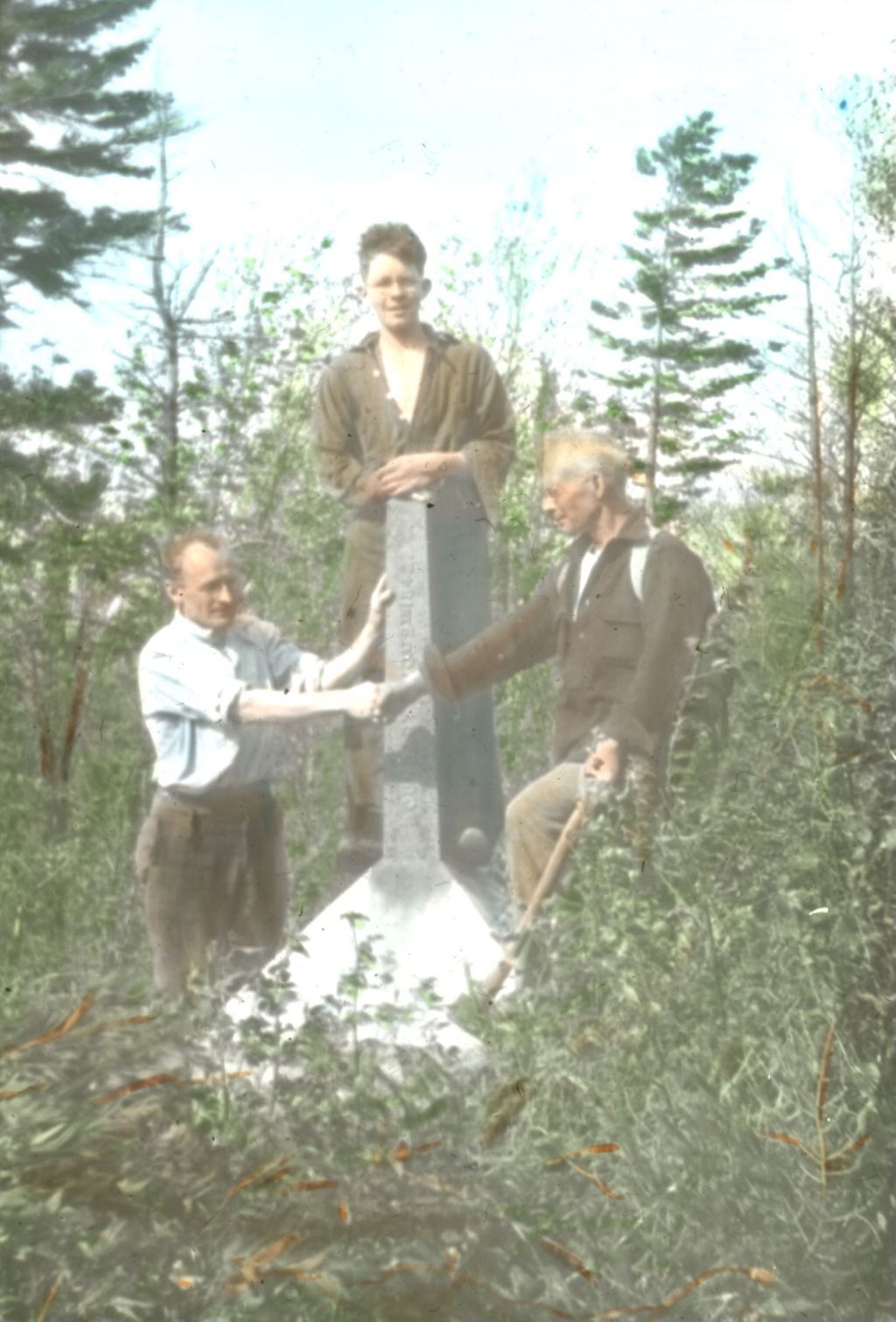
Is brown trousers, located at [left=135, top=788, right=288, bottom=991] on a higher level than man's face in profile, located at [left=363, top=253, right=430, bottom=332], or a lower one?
lower

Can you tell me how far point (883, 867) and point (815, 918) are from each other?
18cm

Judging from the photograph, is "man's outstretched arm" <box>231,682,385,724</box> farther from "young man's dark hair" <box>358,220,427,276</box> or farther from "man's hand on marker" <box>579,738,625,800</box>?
"young man's dark hair" <box>358,220,427,276</box>

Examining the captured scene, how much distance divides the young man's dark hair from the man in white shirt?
2.26 feet

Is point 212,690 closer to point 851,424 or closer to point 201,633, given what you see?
point 201,633

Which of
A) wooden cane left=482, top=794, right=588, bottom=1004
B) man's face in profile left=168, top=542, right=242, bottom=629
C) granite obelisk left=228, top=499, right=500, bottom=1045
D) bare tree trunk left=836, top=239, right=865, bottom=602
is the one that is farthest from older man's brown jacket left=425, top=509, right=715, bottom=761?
man's face in profile left=168, top=542, right=242, bottom=629

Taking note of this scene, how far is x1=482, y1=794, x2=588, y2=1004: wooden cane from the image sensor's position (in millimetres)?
4305

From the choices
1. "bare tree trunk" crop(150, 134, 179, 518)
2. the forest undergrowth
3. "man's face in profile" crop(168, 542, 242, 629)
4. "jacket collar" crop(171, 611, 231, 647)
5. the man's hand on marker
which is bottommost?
the forest undergrowth

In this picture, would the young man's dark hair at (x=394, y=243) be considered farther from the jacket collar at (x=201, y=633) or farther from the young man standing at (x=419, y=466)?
the jacket collar at (x=201, y=633)

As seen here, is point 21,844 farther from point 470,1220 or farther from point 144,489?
point 470,1220

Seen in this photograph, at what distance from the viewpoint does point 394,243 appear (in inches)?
171

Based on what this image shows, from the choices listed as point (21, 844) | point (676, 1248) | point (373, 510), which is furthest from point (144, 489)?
point (676, 1248)

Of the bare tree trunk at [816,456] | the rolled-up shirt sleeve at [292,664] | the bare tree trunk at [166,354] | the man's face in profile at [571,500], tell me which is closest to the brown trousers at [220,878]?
the rolled-up shirt sleeve at [292,664]

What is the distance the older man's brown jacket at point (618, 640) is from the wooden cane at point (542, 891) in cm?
13

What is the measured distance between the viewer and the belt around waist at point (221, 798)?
4340 millimetres
